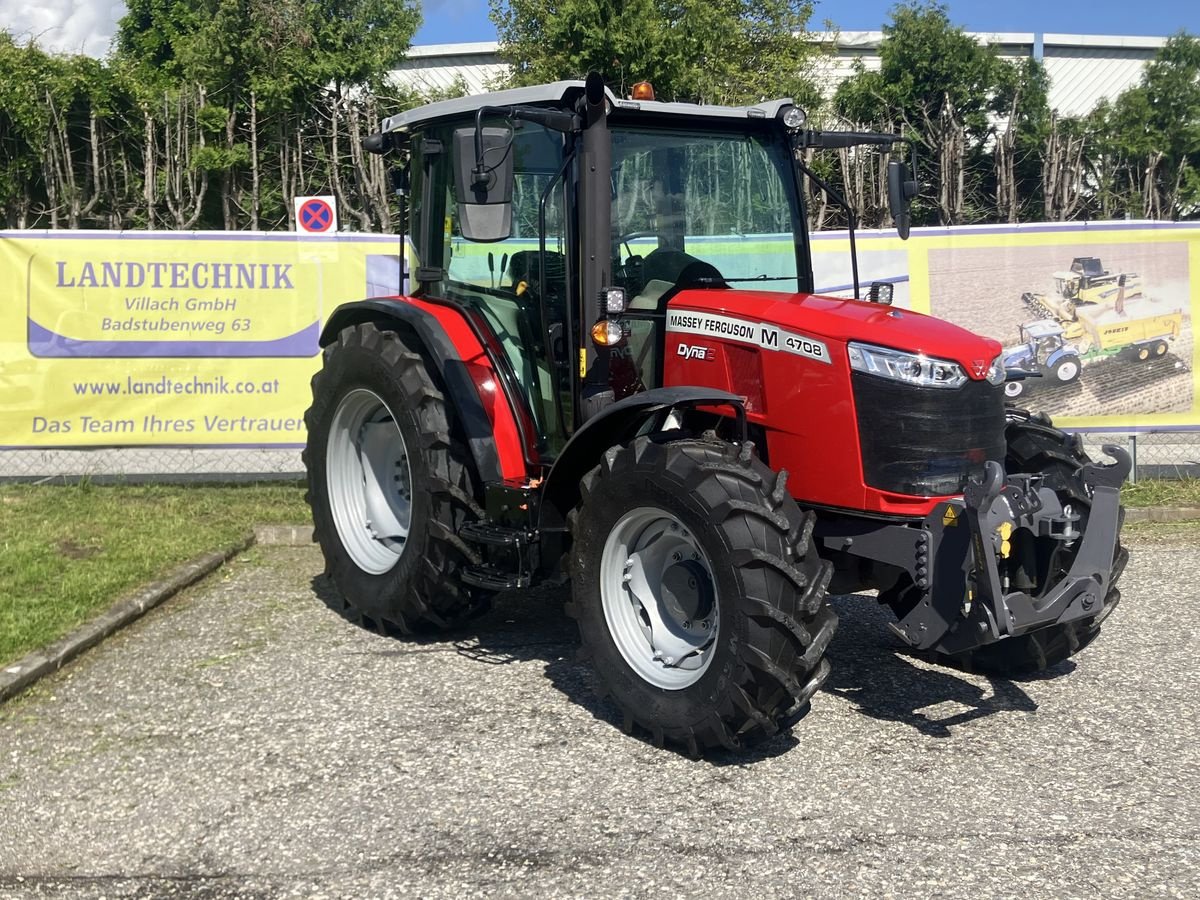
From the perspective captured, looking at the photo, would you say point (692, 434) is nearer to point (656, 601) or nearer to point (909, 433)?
point (656, 601)

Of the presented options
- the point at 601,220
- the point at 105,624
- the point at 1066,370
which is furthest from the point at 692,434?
the point at 1066,370

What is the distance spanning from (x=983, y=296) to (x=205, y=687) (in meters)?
6.85

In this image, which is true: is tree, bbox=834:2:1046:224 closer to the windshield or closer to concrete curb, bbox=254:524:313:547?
concrete curb, bbox=254:524:313:547

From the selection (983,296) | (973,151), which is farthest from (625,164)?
(973,151)

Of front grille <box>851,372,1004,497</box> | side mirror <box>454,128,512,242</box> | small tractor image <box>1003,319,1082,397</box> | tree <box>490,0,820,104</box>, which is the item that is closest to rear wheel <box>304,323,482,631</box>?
side mirror <box>454,128,512,242</box>

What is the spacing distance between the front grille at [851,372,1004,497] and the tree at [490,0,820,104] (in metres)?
11.5

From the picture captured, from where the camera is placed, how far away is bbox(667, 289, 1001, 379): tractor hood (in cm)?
480

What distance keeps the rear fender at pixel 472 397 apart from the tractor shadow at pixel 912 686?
5.77ft

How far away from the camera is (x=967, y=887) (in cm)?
369

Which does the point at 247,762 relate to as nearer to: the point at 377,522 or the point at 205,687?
the point at 205,687

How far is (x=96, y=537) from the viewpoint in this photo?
8.16 m

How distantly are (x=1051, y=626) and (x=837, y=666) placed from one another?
106 cm

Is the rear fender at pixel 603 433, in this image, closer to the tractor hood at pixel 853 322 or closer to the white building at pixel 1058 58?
the tractor hood at pixel 853 322

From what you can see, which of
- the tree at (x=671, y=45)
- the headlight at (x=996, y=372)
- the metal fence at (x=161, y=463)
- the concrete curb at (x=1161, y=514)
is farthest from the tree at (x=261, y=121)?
the headlight at (x=996, y=372)
